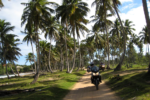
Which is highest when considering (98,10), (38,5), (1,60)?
(98,10)

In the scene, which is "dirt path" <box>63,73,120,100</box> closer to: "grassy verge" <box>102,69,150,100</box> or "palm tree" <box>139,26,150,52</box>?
"grassy verge" <box>102,69,150,100</box>

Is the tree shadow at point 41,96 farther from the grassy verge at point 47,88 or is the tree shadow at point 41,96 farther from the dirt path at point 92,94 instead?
the dirt path at point 92,94

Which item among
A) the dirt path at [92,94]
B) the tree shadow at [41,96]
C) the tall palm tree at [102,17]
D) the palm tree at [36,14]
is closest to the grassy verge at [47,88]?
the tree shadow at [41,96]

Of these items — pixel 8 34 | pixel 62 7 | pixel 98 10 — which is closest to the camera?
pixel 62 7

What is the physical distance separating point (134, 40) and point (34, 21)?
30.1 meters

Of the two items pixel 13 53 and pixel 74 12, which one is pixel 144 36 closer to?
pixel 74 12

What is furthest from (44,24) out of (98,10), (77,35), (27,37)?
(27,37)

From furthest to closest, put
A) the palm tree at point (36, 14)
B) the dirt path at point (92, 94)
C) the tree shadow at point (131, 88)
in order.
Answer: the palm tree at point (36, 14) < the dirt path at point (92, 94) < the tree shadow at point (131, 88)

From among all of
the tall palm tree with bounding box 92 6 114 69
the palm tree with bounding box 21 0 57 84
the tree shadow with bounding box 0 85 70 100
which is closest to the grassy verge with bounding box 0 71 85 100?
the tree shadow with bounding box 0 85 70 100

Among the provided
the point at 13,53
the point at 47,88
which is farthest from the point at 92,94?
the point at 13,53

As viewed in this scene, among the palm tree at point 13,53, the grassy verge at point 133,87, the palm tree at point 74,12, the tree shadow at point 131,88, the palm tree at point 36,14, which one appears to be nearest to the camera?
the grassy verge at point 133,87

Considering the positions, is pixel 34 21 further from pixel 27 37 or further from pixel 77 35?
pixel 27 37

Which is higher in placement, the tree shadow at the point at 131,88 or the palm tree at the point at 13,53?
the palm tree at the point at 13,53

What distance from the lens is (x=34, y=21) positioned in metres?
14.5
